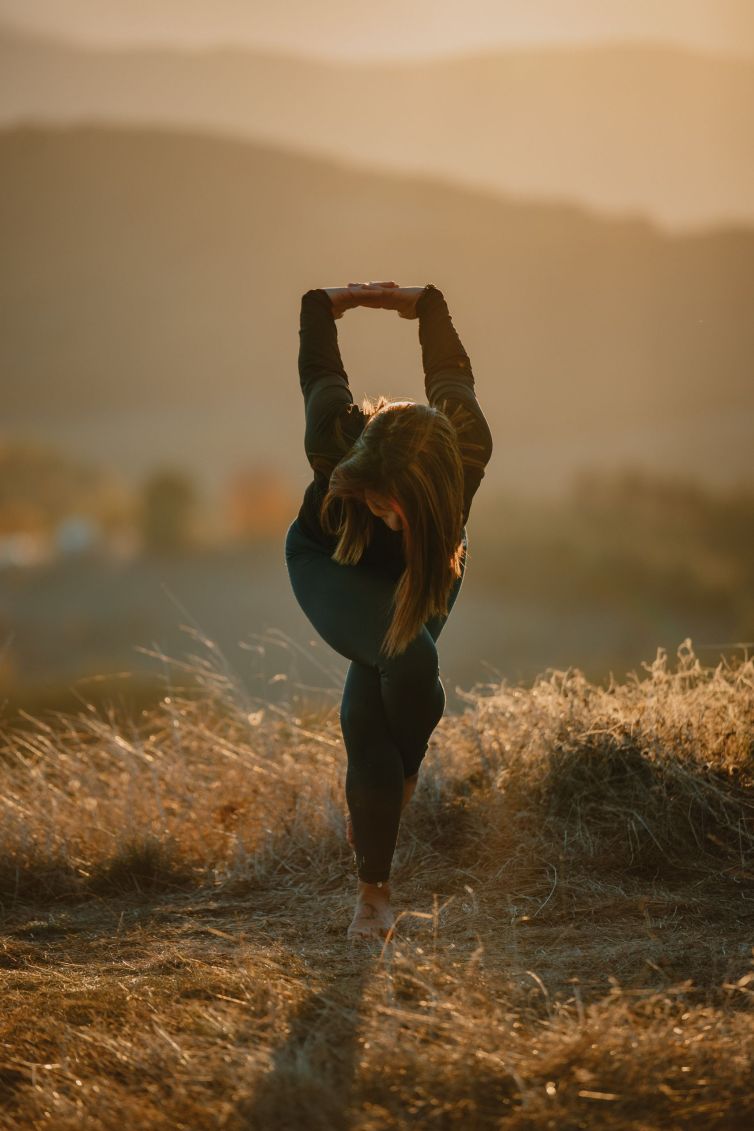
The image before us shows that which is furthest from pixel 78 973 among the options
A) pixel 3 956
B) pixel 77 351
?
pixel 77 351

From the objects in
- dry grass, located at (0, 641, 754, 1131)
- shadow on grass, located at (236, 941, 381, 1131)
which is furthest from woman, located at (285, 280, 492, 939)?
shadow on grass, located at (236, 941, 381, 1131)

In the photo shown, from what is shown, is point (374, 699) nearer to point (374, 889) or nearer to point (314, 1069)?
point (374, 889)

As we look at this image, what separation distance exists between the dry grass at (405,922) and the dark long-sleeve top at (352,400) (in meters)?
1.03

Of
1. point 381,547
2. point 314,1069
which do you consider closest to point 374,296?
point 381,547

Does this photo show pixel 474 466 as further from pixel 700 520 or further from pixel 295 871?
pixel 700 520

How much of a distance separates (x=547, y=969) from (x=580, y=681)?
1.68 meters

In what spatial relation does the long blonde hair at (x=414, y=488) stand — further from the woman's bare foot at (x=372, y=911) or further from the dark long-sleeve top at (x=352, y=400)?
the woman's bare foot at (x=372, y=911)

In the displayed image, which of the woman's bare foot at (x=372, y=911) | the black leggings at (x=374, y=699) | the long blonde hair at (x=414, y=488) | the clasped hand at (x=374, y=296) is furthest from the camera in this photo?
the clasped hand at (x=374, y=296)

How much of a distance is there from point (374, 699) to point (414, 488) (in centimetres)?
56

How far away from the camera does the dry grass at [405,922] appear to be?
1964 mm

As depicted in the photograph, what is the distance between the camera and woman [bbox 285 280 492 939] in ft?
8.93

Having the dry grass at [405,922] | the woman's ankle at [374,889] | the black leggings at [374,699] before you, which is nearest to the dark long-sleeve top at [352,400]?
the black leggings at [374,699]

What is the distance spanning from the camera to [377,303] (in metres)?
3.27

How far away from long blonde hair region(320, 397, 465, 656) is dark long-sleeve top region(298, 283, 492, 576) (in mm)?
154
